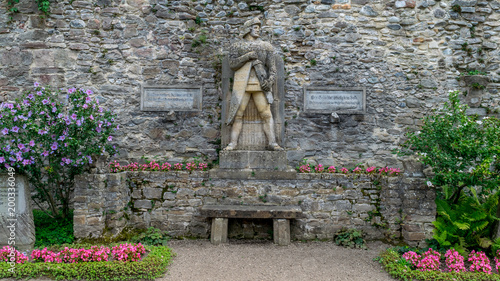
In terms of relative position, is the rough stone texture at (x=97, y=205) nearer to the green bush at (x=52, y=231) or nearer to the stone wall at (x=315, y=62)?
the green bush at (x=52, y=231)

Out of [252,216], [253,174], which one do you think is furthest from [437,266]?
[253,174]

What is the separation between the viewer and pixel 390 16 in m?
6.99

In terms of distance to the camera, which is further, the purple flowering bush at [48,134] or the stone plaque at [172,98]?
the stone plaque at [172,98]

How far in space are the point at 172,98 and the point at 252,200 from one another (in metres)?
2.96

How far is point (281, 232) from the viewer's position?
520cm

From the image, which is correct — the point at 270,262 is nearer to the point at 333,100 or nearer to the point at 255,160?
the point at 255,160

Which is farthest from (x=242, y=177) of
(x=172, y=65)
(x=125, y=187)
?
(x=172, y=65)

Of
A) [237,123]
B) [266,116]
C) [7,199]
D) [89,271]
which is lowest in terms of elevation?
[89,271]

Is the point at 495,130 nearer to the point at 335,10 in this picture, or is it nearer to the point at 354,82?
the point at 354,82

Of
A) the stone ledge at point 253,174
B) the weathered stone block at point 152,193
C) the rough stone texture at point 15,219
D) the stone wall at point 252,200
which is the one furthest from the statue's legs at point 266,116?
the rough stone texture at point 15,219

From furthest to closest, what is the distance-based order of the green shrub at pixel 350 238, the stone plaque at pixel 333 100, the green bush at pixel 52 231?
the stone plaque at pixel 333 100 → the green shrub at pixel 350 238 → the green bush at pixel 52 231

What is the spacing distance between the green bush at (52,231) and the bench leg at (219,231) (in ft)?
7.13

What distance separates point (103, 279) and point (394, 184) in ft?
14.6

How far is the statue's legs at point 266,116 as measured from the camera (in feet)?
19.7
